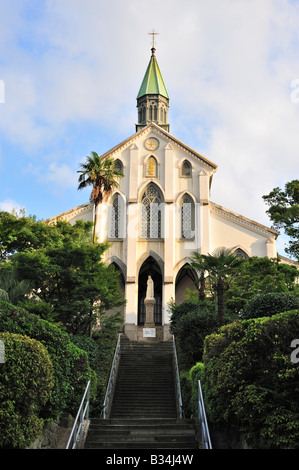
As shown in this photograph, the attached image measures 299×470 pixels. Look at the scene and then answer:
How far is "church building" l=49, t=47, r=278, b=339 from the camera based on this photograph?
1334 inches

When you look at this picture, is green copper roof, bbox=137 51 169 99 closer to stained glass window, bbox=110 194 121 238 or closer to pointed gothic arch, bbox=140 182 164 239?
pointed gothic arch, bbox=140 182 164 239

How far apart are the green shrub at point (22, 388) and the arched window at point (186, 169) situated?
26311 millimetres

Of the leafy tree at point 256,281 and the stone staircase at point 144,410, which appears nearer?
the stone staircase at point 144,410

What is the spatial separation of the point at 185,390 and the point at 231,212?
19.3 m

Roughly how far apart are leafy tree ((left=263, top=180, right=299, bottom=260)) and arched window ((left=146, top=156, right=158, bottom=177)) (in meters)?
11.6

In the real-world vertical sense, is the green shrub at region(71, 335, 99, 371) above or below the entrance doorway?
below

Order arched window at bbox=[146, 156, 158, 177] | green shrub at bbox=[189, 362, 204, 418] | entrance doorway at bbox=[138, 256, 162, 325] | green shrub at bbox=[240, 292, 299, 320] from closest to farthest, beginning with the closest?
green shrub at bbox=[189, 362, 204, 418] < green shrub at bbox=[240, 292, 299, 320] < entrance doorway at bbox=[138, 256, 162, 325] < arched window at bbox=[146, 156, 158, 177]

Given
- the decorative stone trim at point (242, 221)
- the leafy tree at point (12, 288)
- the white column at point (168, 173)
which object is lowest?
the leafy tree at point (12, 288)

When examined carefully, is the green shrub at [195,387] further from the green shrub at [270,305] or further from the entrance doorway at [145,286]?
the entrance doorway at [145,286]

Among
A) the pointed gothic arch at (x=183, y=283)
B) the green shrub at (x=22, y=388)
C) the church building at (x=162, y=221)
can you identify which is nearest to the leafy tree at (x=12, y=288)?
the green shrub at (x=22, y=388)

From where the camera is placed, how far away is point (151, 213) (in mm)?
35188

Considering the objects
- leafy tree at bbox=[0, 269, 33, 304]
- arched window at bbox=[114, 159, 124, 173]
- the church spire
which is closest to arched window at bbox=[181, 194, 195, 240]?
arched window at bbox=[114, 159, 124, 173]

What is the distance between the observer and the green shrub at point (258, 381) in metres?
9.95
